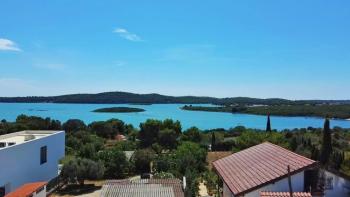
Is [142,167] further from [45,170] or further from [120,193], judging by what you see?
[120,193]

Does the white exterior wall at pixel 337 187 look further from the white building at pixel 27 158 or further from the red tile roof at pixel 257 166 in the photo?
the white building at pixel 27 158

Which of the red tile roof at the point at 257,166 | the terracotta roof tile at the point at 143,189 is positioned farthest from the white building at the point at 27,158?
the red tile roof at the point at 257,166

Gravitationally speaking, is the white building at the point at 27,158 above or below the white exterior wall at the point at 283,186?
below

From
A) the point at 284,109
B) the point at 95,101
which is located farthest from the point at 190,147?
the point at 95,101

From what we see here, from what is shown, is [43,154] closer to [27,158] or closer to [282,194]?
[27,158]

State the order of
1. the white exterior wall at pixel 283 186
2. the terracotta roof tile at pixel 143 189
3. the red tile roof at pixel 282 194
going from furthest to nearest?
the terracotta roof tile at pixel 143 189, the white exterior wall at pixel 283 186, the red tile roof at pixel 282 194

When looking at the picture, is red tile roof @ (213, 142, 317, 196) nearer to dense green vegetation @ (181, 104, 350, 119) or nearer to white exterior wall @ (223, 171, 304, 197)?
white exterior wall @ (223, 171, 304, 197)
